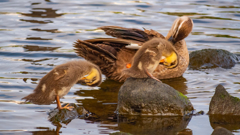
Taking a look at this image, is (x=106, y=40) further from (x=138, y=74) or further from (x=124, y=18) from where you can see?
(x=124, y=18)

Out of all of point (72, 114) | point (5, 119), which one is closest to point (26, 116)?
point (5, 119)

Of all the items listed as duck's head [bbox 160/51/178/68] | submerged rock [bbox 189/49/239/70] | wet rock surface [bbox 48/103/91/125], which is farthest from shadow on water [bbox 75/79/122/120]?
submerged rock [bbox 189/49/239/70]

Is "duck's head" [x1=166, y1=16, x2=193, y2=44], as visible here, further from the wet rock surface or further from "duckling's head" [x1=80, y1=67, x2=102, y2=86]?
the wet rock surface

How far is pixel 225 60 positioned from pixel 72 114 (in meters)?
4.68

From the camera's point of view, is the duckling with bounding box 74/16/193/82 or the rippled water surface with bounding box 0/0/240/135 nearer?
the rippled water surface with bounding box 0/0/240/135

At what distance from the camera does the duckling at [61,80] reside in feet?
19.5

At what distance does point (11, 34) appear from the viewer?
11836 millimetres

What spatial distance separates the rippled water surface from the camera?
5.89 m

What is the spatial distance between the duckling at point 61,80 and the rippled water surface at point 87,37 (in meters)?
0.34

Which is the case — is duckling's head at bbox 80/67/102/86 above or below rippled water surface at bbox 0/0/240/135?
above

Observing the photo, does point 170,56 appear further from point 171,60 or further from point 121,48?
point 121,48

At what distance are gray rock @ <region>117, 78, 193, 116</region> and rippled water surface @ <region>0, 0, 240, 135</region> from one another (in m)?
0.22

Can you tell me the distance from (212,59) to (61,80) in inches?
183

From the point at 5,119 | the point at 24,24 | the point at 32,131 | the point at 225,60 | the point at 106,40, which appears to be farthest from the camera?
the point at 24,24
